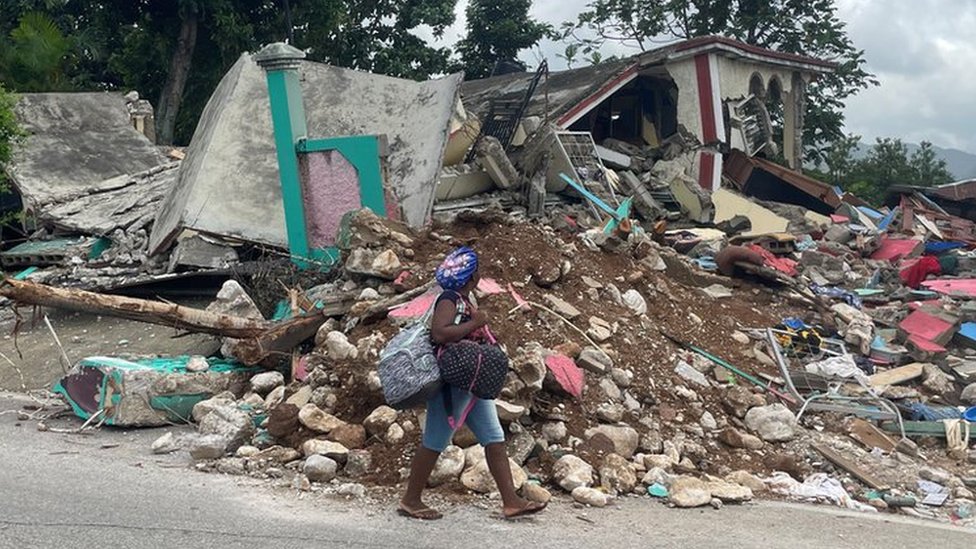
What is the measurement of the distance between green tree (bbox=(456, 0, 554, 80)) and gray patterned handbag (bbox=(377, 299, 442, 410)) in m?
25.7

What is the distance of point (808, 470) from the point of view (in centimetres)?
606

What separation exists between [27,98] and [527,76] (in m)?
9.22

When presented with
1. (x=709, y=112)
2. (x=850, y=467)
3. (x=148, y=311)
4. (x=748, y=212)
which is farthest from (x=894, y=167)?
(x=148, y=311)

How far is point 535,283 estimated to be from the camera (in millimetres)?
7520

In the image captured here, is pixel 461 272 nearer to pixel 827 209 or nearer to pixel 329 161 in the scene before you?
pixel 329 161

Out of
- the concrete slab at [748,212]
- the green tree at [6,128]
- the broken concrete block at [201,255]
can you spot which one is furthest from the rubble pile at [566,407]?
the concrete slab at [748,212]

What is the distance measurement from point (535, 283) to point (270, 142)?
563 cm

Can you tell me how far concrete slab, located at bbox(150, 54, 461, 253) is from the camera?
1070cm

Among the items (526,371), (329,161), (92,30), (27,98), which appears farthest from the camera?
(92,30)

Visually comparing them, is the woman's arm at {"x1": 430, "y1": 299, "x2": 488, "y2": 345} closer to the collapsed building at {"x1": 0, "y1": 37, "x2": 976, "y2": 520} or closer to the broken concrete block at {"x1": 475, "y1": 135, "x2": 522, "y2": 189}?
the collapsed building at {"x1": 0, "y1": 37, "x2": 976, "y2": 520}

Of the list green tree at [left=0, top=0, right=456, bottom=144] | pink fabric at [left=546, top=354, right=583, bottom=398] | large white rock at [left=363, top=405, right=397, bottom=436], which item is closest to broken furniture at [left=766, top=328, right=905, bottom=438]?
pink fabric at [left=546, top=354, right=583, bottom=398]

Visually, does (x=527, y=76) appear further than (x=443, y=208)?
Yes

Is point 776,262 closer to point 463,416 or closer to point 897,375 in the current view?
point 897,375

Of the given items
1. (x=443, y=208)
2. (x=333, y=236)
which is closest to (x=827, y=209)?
(x=443, y=208)
